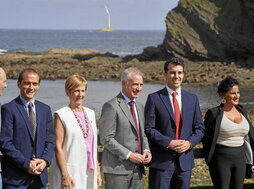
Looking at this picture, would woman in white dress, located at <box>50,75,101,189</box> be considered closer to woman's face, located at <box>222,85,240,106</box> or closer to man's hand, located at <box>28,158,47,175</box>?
man's hand, located at <box>28,158,47,175</box>

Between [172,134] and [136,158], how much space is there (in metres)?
0.54

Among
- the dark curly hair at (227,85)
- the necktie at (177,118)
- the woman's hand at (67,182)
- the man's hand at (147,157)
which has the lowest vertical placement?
the woman's hand at (67,182)

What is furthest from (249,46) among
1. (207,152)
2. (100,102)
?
(207,152)

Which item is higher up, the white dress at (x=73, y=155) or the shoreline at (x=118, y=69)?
the white dress at (x=73, y=155)

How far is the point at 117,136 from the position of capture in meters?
5.83

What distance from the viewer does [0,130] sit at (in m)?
5.25

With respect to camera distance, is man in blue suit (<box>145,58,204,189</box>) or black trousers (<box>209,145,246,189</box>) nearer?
man in blue suit (<box>145,58,204,189</box>)

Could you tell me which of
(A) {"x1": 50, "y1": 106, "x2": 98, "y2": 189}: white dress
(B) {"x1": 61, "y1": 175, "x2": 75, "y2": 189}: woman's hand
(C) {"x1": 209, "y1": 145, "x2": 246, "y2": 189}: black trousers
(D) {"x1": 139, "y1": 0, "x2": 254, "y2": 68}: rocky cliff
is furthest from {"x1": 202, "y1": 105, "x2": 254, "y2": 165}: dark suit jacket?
(D) {"x1": 139, "y1": 0, "x2": 254, "y2": 68}: rocky cliff

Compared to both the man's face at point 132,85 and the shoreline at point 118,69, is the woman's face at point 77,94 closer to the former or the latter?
the man's face at point 132,85

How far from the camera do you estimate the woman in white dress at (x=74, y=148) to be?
5.52m

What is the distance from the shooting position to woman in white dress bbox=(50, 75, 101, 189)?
5.52 m

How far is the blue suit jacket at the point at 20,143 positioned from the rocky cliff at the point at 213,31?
43.9 meters

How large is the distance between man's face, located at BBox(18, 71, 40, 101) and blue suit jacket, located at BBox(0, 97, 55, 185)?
0.10 metres

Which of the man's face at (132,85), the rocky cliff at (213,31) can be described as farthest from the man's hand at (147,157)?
the rocky cliff at (213,31)
